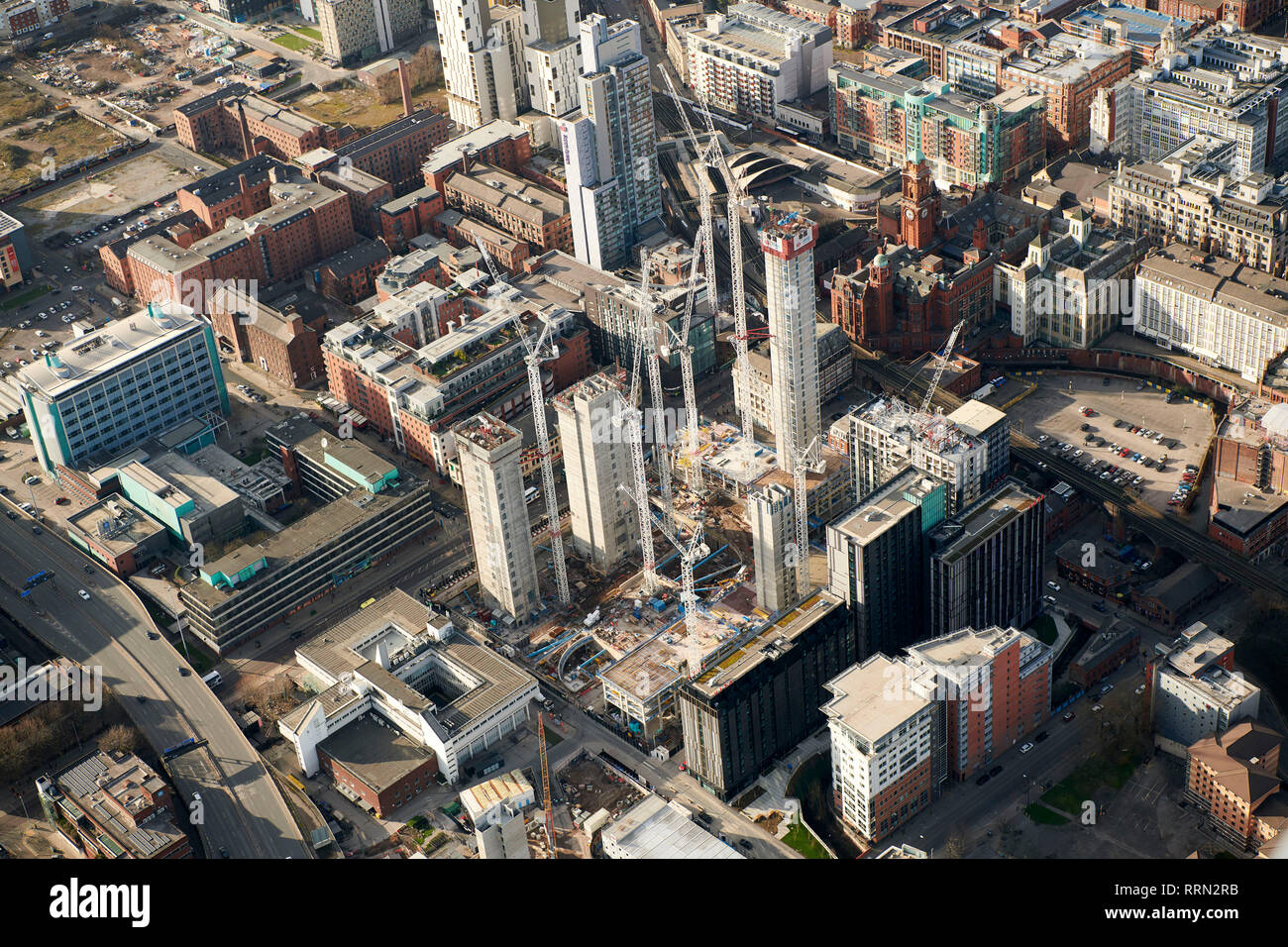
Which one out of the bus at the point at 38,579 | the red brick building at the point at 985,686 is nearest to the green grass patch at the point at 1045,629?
the red brick building at the point at 985,686

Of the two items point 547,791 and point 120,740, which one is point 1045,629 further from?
point 120,740

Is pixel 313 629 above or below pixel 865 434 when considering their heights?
below

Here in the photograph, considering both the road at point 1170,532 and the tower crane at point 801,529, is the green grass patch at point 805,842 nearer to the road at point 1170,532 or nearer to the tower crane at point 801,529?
the tower crane at point 801,529

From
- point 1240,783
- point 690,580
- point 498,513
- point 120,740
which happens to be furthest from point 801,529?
point 120,740
